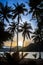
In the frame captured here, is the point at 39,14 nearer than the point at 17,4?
Yes

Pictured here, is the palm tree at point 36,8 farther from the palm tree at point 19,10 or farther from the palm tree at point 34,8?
the palm tree at point 19,10

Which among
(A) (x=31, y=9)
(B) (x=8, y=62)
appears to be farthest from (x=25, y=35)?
(B) (x=8, y=62)

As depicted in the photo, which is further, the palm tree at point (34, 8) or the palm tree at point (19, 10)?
the palm tree at point (19, 10)

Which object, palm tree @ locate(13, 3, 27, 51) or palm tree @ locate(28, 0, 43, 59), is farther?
palm tree @ locate(13, 3, 27, 51)

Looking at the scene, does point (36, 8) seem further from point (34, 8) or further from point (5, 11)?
A: point (5, 11)

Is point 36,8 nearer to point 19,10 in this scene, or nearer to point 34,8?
point 34,8

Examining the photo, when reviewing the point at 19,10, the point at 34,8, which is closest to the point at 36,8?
the point at 34,8

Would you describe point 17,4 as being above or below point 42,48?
above

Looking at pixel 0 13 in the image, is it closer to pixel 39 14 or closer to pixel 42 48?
pixel 39 14

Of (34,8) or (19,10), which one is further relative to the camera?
(19,10)

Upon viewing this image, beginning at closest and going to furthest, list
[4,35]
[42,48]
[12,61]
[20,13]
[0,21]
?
[12,61] < [4,35] < [0,21] < [20,13] < [42,48]

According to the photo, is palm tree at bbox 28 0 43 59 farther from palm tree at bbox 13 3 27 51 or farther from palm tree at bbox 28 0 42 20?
palm tree at bbox 13 3 27 51

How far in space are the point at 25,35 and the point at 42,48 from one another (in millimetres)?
7111

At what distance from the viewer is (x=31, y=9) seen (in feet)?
161
